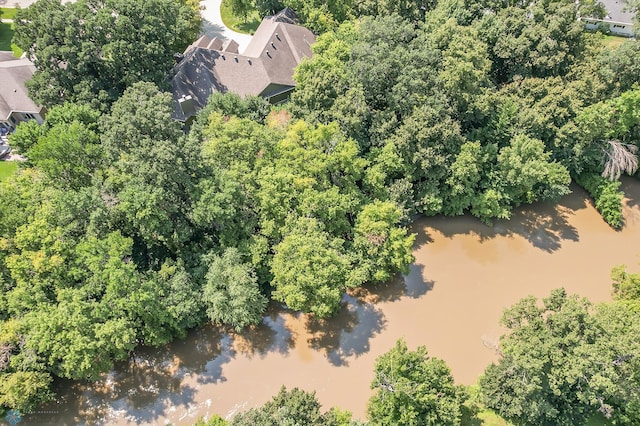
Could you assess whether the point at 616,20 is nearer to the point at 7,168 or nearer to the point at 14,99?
the point at 14,99

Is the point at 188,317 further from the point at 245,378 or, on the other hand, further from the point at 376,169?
the point at 376,169

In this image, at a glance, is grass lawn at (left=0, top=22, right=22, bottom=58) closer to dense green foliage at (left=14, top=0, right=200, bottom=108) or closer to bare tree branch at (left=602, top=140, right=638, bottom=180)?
dense green foliage at (left=14, top=0, right=200, bottom=108)

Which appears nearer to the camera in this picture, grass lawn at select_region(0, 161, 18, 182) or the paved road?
grass lawn at select_region(0, 161, 18, 182)

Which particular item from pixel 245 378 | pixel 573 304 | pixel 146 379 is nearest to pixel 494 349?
pixel 573 304

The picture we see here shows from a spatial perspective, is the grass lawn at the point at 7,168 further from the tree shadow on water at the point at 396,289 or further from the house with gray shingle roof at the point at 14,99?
the tree shadow on water at the point at 396,289

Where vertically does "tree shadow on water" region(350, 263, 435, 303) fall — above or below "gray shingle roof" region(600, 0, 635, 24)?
below

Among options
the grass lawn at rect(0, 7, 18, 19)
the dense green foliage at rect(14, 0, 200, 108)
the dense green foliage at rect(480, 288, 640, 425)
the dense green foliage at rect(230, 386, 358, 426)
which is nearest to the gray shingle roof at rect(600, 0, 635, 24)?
the dense green foliage at rect(480, 288, 640, 425)

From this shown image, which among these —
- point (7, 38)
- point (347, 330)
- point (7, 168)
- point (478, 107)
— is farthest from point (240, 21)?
point (347, 330)

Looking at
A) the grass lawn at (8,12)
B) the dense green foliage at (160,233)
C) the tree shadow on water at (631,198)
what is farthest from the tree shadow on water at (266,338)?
the grass lawn at (8,12)
